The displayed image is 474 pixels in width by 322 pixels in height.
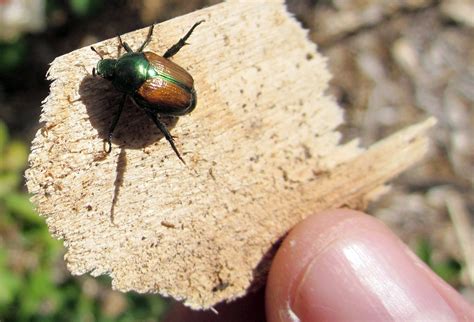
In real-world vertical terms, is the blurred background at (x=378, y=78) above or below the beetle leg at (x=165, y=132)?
below

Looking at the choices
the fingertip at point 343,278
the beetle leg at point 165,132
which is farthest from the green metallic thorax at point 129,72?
the fingertip at point 343,278

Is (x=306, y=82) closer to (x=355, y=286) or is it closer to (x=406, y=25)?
(x=355, y=286)

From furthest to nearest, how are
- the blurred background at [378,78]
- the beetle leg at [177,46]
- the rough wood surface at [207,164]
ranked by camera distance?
the blurred background at [378,78]
the beetle leg at [177,46]
the rough wood surface at [207,164]

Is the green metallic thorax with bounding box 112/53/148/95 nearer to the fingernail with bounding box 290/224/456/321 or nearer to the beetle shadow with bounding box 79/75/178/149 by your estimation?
the beetle shadow with bounding box 79/75/178/149

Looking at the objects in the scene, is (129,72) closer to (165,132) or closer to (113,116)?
(113,116)

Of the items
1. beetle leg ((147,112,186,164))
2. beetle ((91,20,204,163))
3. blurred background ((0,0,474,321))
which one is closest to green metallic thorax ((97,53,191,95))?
beetle ((91,20,204,163))

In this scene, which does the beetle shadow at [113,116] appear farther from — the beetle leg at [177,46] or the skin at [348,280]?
the skin at [348,280]
